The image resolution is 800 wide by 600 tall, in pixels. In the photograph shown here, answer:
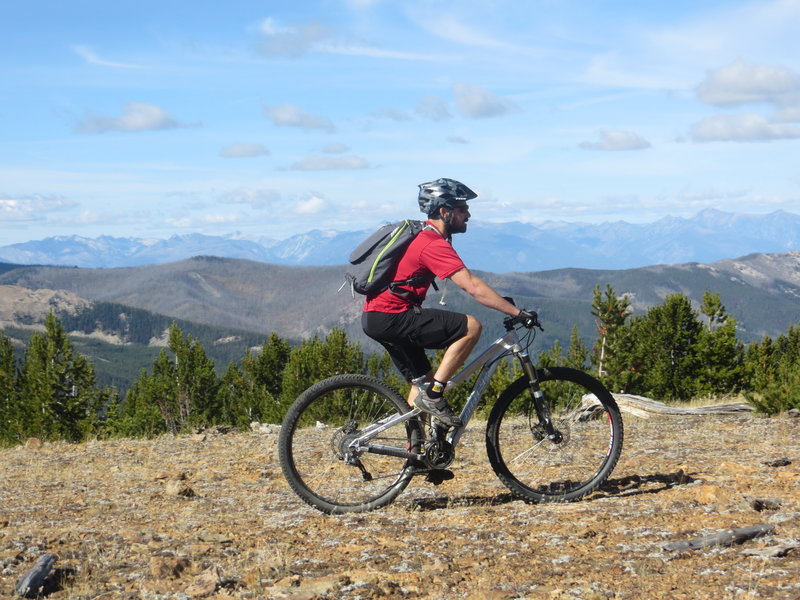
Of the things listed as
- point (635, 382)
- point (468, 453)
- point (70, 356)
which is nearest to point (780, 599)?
point (468, 453)

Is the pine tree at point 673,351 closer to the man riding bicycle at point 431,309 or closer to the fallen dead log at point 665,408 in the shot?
the fallen dead log at point 665,408

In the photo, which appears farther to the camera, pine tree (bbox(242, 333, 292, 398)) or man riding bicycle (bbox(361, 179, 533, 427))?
pine tree (bbox(242, 333, 292, 398))

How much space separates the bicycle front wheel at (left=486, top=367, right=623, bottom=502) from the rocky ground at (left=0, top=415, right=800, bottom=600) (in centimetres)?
27

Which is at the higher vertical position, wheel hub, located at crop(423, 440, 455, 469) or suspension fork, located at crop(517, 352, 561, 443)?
suspension fork, located at crop(517, 352, 561, 443)

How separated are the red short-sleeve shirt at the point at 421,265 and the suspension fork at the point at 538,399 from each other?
1.35 m

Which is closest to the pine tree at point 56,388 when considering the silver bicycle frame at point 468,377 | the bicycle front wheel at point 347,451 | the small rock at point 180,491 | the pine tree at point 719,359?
the pine tree at point 719,359

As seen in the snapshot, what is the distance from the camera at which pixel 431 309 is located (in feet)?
23.6

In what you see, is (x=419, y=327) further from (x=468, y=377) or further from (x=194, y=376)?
(x=194, y=376)

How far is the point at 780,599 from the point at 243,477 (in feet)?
22.4

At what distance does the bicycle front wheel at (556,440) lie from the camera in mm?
7613

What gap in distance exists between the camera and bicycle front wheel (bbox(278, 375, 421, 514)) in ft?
24.0

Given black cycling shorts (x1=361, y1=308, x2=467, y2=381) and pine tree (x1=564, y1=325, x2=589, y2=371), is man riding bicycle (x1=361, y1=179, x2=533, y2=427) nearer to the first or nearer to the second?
black cycling shorts (x1=361, y1=308, x2=467, y2=381)

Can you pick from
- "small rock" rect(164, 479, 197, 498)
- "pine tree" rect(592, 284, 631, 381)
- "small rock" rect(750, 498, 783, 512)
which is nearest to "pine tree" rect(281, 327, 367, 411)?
"pine tree" rect(592, 284, 631, 381)

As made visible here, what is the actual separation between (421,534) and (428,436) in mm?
1149
